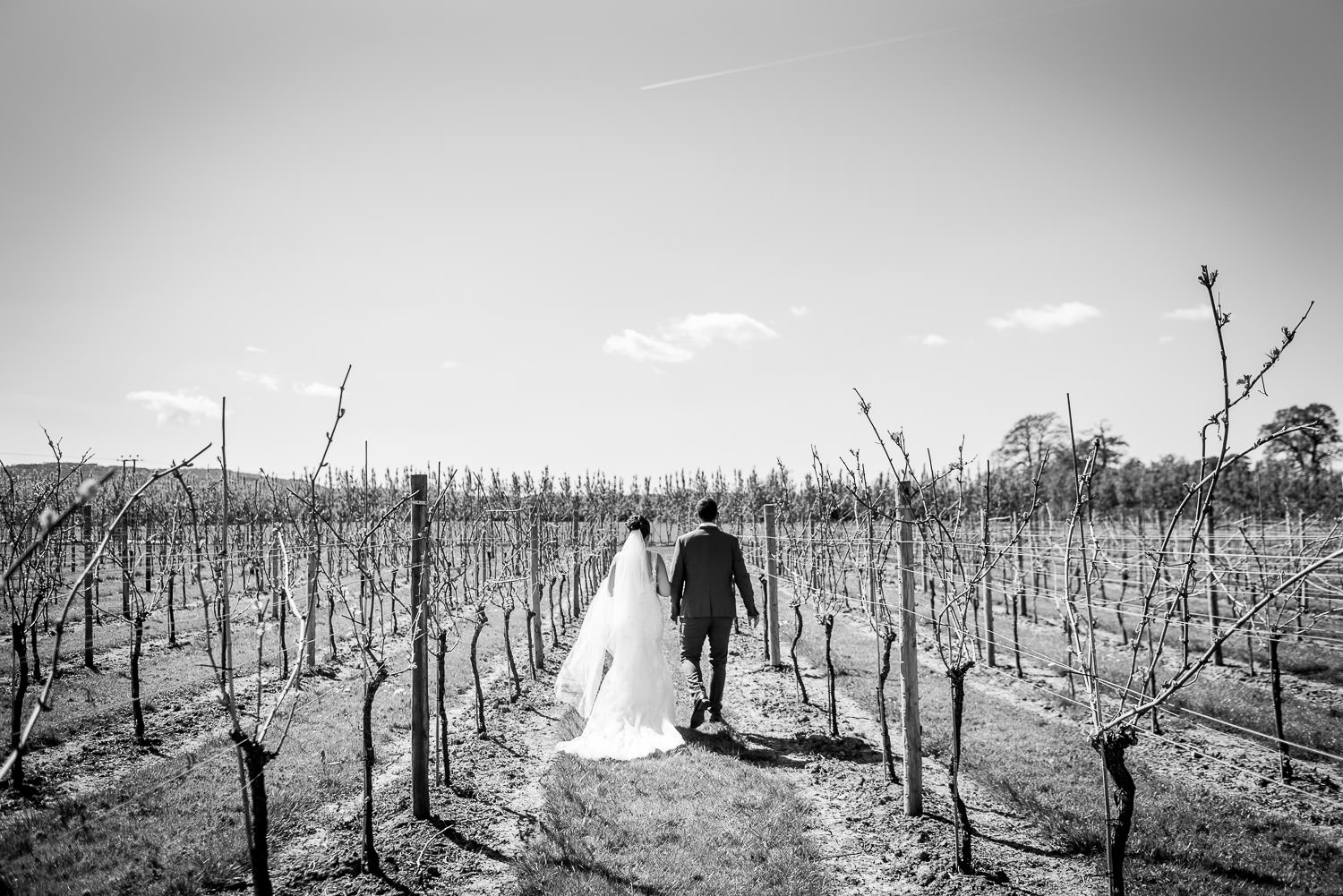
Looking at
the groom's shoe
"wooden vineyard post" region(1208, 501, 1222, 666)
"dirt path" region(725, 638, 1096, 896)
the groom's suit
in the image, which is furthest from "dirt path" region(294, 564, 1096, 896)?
"wooden vineyard post" region(1208, 501, 1222, 666)

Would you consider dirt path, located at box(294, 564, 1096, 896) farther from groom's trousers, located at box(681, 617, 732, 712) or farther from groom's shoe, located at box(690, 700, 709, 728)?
groom's trousers, located at box(681, 617, 732, 712)

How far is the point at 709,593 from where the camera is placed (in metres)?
6.46

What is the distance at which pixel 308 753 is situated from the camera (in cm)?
584

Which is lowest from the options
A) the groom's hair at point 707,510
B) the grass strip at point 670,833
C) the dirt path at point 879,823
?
the dirt path at point 879,823

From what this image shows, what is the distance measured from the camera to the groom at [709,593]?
641cm

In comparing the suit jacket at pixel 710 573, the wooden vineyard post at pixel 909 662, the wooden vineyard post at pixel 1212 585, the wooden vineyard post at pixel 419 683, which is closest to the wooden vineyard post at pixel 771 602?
the suit jacket at pixel 710 573

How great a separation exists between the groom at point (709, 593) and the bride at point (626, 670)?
28cm

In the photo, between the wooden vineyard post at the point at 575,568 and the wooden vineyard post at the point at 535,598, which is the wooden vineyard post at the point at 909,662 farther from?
the wooden vineyard post at the point at 575,568

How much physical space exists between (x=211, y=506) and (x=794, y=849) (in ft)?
78.0

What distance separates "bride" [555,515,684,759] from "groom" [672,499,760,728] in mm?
276

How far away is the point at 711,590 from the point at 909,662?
7.77 ft

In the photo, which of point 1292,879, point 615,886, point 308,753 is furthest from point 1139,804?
point 308,753

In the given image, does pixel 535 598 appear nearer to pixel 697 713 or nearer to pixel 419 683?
pixel 697 713

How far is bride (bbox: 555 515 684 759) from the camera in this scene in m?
5.97
